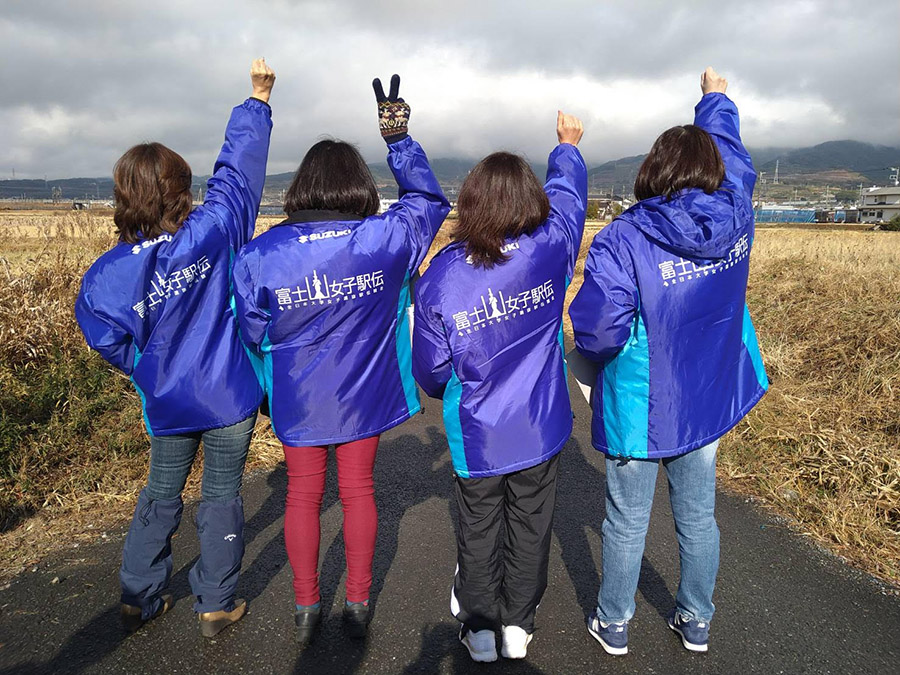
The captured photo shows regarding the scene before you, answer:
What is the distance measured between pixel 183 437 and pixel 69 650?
1.05m

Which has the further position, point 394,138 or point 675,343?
point 394,138

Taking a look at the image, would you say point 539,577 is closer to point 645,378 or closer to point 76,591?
point 645,378

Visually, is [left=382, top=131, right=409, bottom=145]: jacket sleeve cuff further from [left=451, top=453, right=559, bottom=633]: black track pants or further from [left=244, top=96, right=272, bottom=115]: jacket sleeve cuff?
[left=451, top=453, right=559, bottom=633]: black track pants

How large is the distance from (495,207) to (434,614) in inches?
76.6

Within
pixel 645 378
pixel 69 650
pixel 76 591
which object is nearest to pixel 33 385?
pixel 76 591

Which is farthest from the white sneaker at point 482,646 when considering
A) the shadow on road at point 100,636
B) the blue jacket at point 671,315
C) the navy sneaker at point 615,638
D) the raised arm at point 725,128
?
the raised arm at point 725,128

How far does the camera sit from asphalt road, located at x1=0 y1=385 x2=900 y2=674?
2389 mm

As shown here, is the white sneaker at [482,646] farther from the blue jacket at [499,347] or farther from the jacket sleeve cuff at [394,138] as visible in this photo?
the jacket sleeve cuff at [394,138]

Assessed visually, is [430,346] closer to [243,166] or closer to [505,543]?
[505,543]

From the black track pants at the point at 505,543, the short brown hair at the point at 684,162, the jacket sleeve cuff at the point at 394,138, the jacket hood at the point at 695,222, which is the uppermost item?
the jacket sleeve cuff at the point at 394,138

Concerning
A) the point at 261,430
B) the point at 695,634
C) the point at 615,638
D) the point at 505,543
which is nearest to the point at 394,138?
the point at 505,543

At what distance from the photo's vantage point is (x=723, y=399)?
230cm

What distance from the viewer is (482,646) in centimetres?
238

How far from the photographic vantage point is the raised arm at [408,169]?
2.43 m
